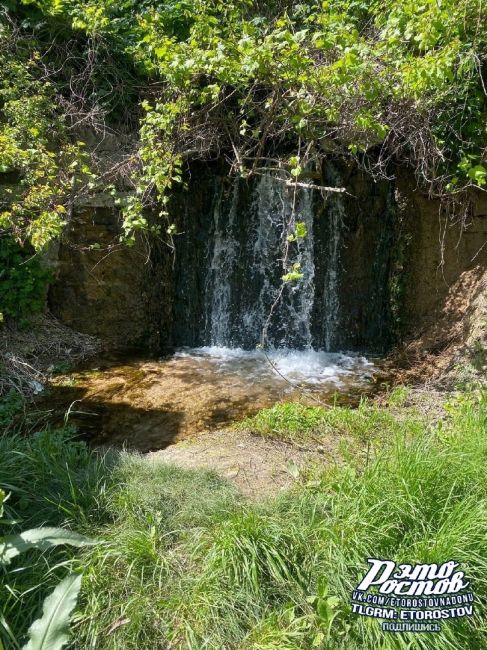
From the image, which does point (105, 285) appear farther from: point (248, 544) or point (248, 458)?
point (248, 544)

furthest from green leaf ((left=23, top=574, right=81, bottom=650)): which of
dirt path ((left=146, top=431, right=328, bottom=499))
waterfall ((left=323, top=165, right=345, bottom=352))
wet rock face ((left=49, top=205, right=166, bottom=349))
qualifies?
waterfall ((left=323, top=165, right=345, bottom=352))

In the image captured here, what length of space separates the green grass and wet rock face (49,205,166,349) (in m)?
3.98

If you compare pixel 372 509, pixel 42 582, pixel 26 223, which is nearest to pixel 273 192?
pixel 26 223

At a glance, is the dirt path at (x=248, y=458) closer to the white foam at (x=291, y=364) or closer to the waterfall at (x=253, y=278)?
the white foam at (x=291, y=364)

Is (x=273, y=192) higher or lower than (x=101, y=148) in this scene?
lower

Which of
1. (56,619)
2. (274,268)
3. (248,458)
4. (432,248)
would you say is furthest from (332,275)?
(56,619)

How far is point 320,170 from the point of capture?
641 centimetres

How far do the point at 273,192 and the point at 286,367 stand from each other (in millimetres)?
2448

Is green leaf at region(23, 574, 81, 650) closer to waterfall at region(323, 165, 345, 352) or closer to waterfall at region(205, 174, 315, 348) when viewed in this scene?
waterfall at region(205, 174, 315, 348)

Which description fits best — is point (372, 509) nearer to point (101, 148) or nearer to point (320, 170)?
point (320, 170)

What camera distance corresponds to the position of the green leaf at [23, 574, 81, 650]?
71.2 inches

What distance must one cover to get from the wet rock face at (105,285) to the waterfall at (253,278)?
894 mm

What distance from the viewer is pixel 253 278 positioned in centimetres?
702

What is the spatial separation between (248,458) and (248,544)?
1.18m
